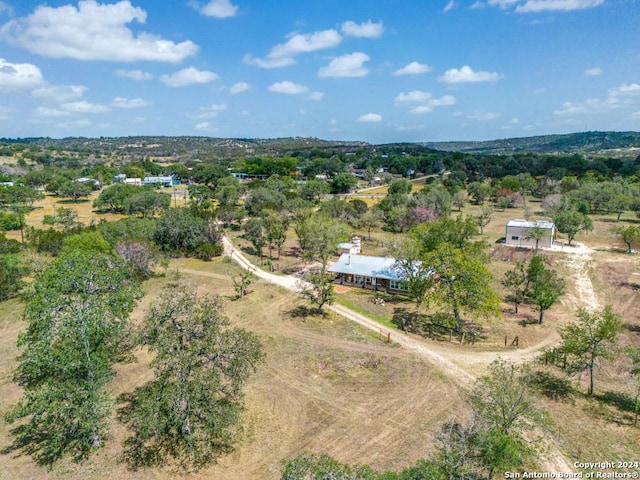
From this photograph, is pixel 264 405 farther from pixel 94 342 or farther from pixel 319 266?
pixel 319 266

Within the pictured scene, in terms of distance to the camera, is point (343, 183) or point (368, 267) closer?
point (368, 267)

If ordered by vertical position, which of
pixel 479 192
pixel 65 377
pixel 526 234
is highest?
pixel 479 192

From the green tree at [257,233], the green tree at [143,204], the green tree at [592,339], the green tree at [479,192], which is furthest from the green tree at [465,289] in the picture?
the green tree at [479,192]

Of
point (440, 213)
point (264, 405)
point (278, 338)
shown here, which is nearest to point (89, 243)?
point (278, 338)

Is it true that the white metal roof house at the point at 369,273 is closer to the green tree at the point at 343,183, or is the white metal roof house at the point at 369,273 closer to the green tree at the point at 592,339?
the green tree at the point at 592,339

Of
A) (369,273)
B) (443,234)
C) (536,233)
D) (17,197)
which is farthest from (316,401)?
(17,197)

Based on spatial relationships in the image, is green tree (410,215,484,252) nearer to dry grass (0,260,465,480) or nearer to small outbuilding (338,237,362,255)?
small outbuilding (338,237,362,255)

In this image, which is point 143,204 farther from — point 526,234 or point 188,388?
point 188,388
